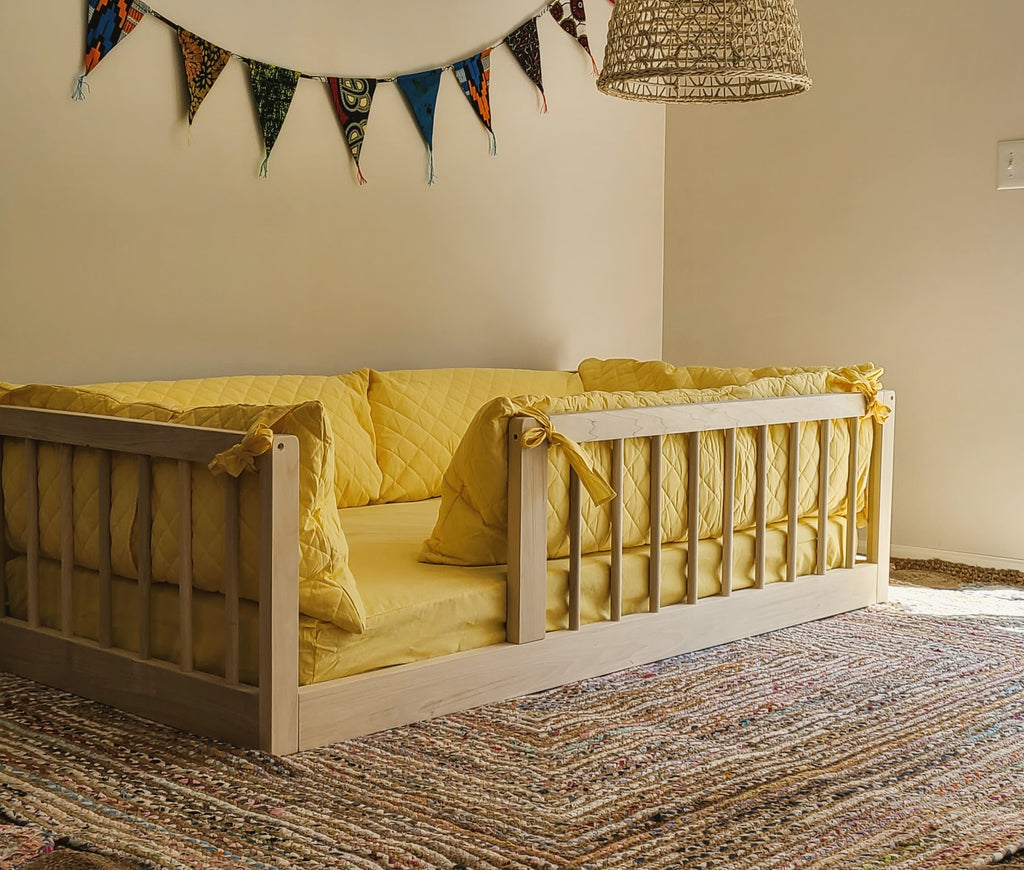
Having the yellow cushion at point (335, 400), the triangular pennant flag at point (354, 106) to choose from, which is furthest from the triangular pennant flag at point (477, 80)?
the yellow cushion at point (335, 400)

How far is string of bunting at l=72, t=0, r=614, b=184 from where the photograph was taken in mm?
2660

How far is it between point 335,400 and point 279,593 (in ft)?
3.59

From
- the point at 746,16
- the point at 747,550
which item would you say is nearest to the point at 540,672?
the point at 747,550

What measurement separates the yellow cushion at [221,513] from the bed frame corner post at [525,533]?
0.33 m

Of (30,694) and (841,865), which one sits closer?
(841,865)

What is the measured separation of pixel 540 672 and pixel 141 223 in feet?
4.59

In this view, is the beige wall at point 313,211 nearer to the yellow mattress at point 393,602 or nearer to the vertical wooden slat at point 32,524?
the vertical wooden slat at point 32,524

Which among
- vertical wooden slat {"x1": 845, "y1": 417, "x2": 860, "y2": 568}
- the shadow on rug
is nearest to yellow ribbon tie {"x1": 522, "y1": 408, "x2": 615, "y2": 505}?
vertical wooden slat {"x1": 845, "y1": 417, "x2": 860, "y2": 568}

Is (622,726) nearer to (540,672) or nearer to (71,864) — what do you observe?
(540,672)

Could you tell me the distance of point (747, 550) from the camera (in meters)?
2.63

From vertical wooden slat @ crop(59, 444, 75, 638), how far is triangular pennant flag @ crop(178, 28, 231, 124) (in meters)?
1.06

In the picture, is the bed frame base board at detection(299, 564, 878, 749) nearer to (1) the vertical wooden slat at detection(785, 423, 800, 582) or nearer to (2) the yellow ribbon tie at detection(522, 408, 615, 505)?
(1) the vertical wooden slat at detection(785, 423, 800, 582)

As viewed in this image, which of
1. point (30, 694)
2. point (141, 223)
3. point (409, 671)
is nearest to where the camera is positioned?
point (409, 671)

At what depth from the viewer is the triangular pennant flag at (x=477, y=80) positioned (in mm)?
3381
